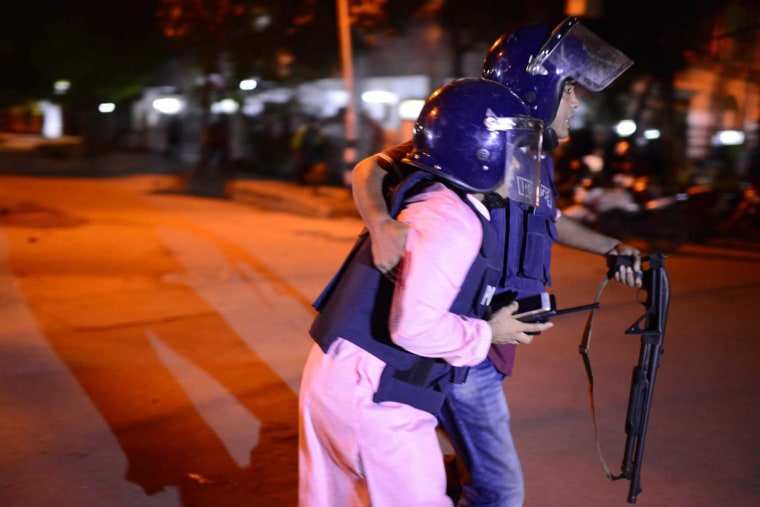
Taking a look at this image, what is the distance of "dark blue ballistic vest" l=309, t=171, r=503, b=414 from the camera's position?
211 centimetres

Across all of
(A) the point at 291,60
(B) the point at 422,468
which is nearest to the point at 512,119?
(B) the point at 422,468

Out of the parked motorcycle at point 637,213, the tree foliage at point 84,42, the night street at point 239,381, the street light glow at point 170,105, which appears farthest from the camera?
the street light glow at point 170,105

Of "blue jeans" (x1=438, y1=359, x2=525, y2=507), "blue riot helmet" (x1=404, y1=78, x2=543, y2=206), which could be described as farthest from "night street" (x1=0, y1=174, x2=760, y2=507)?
"blue riot helmet" (x1=404, y1=78, x2=543, y2=206)

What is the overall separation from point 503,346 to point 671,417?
2.83 metres

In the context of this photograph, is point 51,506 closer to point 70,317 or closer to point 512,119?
point 512,119

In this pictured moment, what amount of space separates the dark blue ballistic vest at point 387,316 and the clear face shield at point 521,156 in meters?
0.18

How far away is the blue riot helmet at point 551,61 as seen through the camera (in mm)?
2682

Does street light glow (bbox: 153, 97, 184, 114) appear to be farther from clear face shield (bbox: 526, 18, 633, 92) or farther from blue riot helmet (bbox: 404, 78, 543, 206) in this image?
blue riot helmet (bbox: 404, 78, 543, 206)

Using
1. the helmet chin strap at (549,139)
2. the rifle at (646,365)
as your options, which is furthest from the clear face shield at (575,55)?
the rifle at (646,365)

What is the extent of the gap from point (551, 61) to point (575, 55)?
8cm

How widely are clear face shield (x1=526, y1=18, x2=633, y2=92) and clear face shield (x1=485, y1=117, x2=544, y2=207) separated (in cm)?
49

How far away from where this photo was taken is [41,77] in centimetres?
3359

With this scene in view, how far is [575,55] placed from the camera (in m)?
2.71

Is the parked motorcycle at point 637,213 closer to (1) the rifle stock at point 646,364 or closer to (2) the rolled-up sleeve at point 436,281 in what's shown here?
(1) the rifle stock at point 646,364
